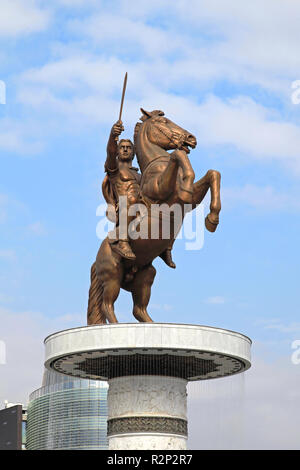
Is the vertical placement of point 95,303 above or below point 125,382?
above

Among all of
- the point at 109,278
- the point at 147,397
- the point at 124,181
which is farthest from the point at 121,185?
the point at 147,397

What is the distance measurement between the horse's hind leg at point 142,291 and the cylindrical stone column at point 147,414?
2.12 m

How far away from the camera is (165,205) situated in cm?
2452

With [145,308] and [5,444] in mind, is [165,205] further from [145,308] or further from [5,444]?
[5,444]

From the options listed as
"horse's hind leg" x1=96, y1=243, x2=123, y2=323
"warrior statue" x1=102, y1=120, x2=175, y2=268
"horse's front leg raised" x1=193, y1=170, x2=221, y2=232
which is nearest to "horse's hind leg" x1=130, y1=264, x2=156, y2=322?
"warrior statue" x1=102, y1=120, x2=175, y2=268

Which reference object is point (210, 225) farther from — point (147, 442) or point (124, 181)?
point (147, 442)

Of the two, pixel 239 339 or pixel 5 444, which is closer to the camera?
pixel 239 339

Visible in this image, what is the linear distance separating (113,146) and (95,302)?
4.33 meters

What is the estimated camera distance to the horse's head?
25.8 metres

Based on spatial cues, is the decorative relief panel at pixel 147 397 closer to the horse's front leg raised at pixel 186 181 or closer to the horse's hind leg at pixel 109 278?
the horse's hind leg at pixel 109 278
